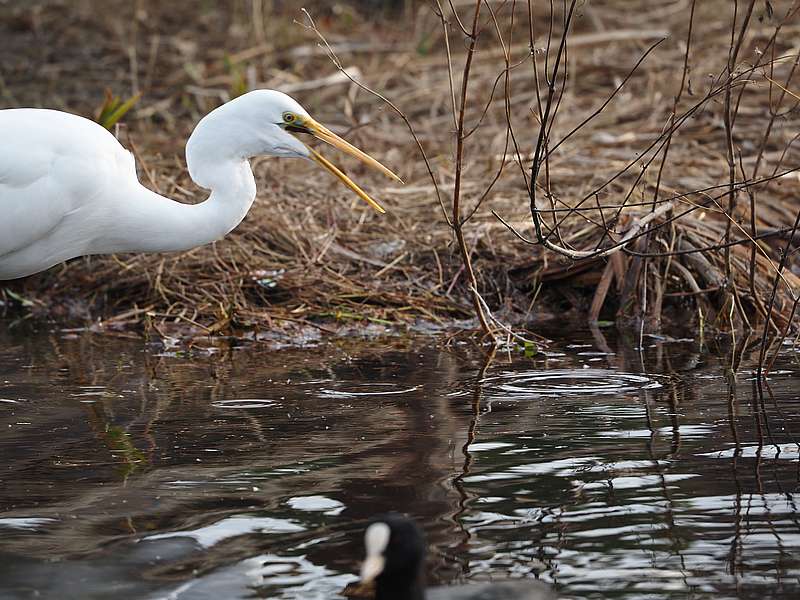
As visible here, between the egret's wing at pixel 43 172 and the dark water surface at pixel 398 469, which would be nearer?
the dark water surface at pixel 398 469

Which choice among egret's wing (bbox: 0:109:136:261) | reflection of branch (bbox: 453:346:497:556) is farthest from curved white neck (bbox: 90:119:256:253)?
reflection of branch (bbox: 453:346:497:556)

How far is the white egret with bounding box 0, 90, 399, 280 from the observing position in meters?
5.59

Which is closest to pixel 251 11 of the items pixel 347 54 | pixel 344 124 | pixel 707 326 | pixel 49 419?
pixel 347 54

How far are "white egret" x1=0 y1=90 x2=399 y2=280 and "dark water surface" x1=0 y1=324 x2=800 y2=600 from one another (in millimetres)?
698

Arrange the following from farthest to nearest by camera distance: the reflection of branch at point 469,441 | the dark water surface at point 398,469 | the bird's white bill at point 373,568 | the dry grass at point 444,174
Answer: the dry grass at point 444,174 < the reflection of branch at point 469,441 < the dark water surface at point 398,469 < the bird's white bill at point 373,568

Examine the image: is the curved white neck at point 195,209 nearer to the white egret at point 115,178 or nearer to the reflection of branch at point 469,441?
the white egret at point 115,178

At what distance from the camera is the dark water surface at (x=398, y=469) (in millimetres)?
3664

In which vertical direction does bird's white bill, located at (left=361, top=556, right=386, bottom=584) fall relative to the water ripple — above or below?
above

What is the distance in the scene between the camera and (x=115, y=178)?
569 centimetres

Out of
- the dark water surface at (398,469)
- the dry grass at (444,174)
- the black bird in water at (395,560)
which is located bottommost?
the dark water surface at (398,469)

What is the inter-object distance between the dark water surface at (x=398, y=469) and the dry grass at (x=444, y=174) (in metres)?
0.72

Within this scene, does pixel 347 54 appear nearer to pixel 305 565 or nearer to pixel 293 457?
pixel 293 457

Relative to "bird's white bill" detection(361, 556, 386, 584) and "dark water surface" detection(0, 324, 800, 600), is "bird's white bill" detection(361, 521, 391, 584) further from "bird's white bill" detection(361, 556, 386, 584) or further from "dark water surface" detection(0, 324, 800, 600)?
"dark water surface" detection(0, 324, 800, 600)

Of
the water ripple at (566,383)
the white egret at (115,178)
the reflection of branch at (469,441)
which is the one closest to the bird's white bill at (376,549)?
the reflection of branch at (469,441)
